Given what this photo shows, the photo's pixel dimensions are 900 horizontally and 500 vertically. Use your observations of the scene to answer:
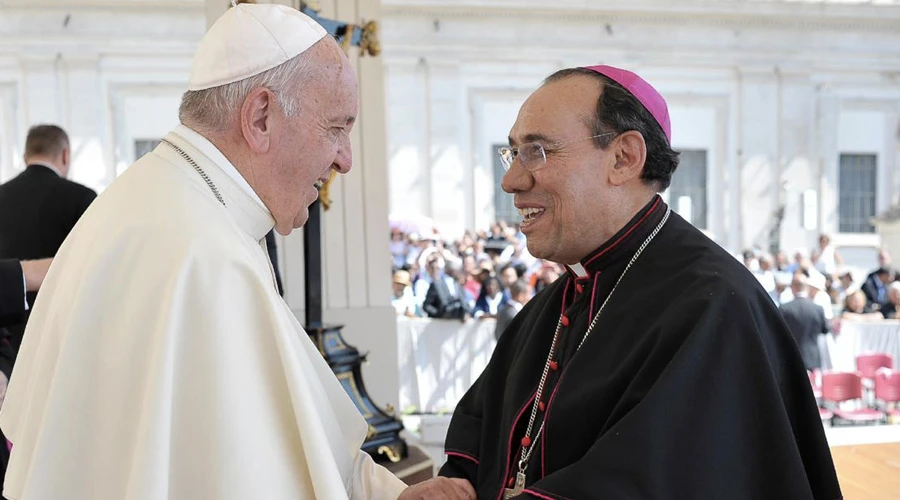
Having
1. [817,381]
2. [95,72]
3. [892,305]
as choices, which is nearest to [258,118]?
[817,381]

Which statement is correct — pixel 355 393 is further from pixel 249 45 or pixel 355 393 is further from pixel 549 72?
pixel 549 72

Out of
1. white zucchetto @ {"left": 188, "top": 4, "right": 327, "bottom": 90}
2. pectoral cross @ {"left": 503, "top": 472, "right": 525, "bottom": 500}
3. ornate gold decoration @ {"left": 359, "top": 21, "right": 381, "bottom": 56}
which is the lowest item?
pectoral cross @ {"left": 503, "top": 472, "right": 525, "bottom": 500}

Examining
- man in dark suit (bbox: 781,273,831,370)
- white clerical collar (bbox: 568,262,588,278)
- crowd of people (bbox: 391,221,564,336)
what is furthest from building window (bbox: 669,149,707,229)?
white clerical collar (bbox: 568,262,588,278)

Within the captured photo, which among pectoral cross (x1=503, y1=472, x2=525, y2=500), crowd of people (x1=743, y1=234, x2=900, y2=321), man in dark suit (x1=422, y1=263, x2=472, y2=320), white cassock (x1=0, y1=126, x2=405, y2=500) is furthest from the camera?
crowd of people (x1=743, y1=234, x2=900, y2=321)

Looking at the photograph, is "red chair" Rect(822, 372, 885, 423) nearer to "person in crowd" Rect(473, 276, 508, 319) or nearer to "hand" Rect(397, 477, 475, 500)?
"person in crowd" Rect(473, 276, 508, 319)

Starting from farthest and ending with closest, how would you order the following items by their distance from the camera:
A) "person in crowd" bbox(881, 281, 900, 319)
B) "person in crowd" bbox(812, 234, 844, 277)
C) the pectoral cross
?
1. "person in crowd" bbox(812, 234, 844, 277)
2. "person in crowd" bbox(881, 281, 900, 319)
3. the pectoral cross

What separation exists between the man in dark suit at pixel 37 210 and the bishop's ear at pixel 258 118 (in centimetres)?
337

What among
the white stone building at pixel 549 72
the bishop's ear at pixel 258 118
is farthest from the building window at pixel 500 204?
the bishop's ear at pixel 258 118

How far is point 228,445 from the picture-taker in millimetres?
1448

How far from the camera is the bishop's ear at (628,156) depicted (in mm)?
2150

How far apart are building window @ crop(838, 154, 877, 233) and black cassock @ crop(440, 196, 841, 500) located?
75.8 ft

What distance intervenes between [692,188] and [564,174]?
69.8 ft

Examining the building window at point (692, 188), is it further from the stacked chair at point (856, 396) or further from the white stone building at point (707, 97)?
the stacked chair at point (856, 396)

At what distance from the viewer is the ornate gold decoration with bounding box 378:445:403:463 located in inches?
173
